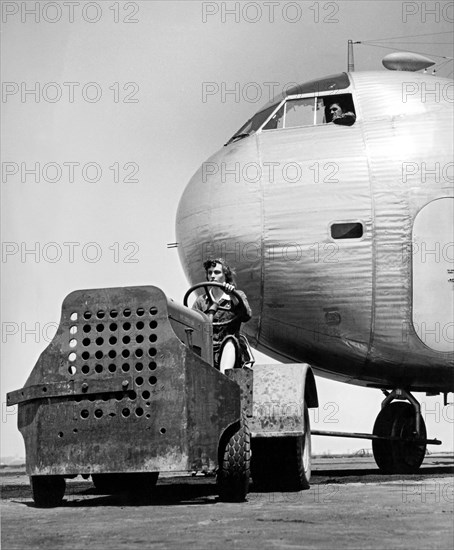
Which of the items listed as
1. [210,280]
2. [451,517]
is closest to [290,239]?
[210,280]

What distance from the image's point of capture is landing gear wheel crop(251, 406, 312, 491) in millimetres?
10227

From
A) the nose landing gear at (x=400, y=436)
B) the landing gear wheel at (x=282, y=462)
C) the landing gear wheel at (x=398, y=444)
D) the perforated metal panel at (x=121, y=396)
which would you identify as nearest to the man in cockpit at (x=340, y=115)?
the nose landing gear at (x=400, y=436)

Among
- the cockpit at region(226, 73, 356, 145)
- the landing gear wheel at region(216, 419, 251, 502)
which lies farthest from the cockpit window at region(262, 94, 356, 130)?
the landing gear wheel at region(216, 419, 251, 502)

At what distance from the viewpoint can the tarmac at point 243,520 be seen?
19.1ft

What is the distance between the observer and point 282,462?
405 inches

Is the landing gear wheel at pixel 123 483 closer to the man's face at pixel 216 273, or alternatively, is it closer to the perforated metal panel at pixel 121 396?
the man's face at pixel 216 273

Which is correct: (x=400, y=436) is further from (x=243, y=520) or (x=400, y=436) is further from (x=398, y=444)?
(x=243, y=520)

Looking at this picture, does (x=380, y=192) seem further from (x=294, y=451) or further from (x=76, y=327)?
(x=76, y=327)

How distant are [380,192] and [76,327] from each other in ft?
19.0

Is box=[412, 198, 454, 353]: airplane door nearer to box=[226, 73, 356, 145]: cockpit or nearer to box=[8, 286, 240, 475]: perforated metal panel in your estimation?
box=[226, 73, 356, 145]: cockpit

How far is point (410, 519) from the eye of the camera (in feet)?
22.5

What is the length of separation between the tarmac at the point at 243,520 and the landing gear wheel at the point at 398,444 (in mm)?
3932

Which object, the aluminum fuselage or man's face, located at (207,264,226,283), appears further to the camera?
the aluminum fuselage

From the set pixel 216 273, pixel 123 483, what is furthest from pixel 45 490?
pixel 216 273
